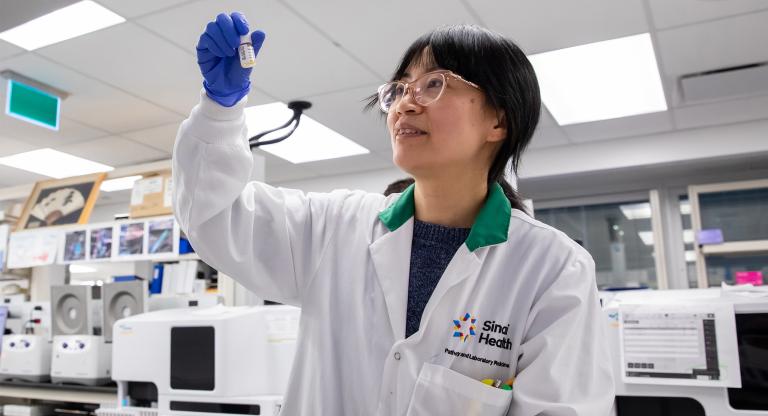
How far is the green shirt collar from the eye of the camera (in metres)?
0.97

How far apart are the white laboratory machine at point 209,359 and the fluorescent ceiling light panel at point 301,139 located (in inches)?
89.2

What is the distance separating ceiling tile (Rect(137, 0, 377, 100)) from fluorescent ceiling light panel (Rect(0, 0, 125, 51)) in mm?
200

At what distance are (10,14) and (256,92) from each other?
10.1 ft

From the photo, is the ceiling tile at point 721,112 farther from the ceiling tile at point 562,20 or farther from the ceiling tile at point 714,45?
the ceiling tile at point 562,20

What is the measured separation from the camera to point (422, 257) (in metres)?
1.02

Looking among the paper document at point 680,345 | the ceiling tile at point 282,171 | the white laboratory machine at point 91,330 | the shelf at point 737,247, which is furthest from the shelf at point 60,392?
the shelf at point 737,247

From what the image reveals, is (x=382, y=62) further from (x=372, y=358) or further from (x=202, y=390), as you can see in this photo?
(x=372, y=358)

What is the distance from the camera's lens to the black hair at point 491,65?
99 cm

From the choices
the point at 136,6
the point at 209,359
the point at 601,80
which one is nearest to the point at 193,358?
the point at 209,359

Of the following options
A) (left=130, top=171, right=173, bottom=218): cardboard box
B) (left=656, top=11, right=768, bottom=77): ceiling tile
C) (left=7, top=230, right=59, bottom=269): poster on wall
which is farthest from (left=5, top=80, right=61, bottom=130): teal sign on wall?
(left=656, top=11, right=768, bottom=77): ceiling tile

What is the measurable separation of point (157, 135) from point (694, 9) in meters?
3.78

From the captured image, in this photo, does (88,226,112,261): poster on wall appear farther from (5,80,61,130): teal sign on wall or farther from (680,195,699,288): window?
(680,195,699,288): window

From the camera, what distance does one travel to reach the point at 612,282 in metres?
5.66

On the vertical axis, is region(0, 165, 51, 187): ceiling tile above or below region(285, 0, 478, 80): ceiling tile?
below
